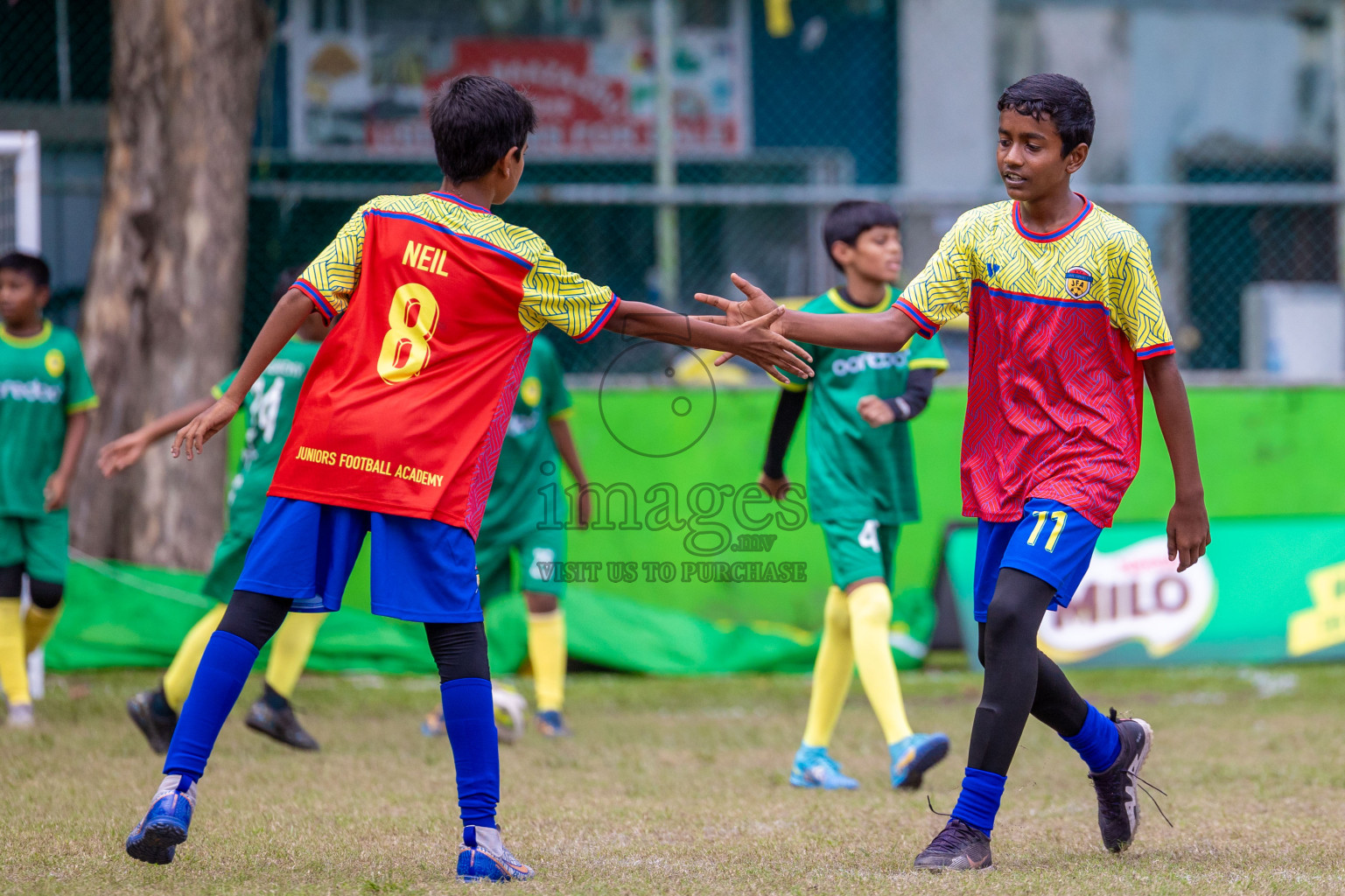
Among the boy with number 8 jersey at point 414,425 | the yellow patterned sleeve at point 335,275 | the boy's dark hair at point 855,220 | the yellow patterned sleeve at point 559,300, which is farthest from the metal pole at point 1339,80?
the yellow patterned sleeve at point 335,275

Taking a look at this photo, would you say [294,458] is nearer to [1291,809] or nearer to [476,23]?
[1291,809]

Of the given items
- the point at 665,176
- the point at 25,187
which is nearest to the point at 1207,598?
the point at 665,176

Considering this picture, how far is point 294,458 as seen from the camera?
11.6 feet

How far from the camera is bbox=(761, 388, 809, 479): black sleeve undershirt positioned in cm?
539

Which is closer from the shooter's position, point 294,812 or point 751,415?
point 294,812

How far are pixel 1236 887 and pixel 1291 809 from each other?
1334 mm

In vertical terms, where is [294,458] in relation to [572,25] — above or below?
below

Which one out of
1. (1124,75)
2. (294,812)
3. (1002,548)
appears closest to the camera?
(1002,548)

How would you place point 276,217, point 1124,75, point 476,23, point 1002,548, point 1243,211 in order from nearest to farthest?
1. point 1002,548
2. point 276,217
3. point 1243,211
4. point 476,23
5. point 1124,75

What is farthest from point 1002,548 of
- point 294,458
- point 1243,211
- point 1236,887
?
point 1243,211

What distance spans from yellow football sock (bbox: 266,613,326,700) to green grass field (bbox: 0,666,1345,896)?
0.27 metres

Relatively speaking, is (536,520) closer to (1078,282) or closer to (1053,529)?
(1053,529)

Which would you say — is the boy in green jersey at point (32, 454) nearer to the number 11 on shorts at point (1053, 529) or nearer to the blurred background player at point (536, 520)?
the blurred background player at point (536, 520)

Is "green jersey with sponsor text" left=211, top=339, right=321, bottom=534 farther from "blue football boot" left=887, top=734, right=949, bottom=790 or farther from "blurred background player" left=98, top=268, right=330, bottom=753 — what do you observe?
"blue football boot" left=887, top=734, right=949, bottom=790
